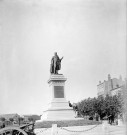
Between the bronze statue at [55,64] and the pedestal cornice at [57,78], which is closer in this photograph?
the pedestal cornice at [57,78]

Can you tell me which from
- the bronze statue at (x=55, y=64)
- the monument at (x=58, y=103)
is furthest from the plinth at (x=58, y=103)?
the bronze statue at (x=55, y=64)

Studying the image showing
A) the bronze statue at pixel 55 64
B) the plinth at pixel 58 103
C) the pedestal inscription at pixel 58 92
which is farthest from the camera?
the bronze statue at pixel 55 64

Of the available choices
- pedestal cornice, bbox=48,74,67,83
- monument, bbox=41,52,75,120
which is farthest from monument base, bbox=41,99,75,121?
pedestal cornice, bbox=48,74,67,83

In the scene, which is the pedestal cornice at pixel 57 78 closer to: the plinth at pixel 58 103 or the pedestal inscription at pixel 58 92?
the plinth at pixel 58 103

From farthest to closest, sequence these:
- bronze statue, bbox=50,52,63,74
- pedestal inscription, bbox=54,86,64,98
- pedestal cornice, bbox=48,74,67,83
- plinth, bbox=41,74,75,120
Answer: bronze statue, bbox=50,52,63,74 → pedestal cornice, bbox=48,74,67,83 → pedestal inscription, bbox=54,86,64,98 → plinth, bbox=41,74,75,120

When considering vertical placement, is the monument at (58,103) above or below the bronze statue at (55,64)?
below

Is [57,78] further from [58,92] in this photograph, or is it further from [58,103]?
[58,103]

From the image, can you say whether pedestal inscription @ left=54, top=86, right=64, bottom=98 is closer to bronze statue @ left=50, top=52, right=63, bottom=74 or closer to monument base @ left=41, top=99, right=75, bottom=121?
monument base @ left=41, top=99, right=75, bottom=121

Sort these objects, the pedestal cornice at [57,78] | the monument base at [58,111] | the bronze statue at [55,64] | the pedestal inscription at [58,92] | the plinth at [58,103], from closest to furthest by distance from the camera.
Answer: the monument base at [58,111] → the plinth at [58,103] → the pedestal inscription at [58,92] → the pedestal cornice at [57,78] → the bronze statue at [55,64]

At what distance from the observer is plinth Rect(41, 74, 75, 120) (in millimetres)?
21516

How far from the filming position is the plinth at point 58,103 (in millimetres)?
21516

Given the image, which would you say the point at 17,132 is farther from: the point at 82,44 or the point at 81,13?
the point at 82,44

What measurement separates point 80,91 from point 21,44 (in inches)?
352

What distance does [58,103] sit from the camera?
2212cm
